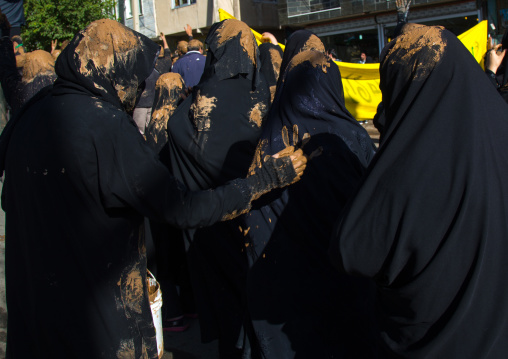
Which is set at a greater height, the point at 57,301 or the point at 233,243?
the point at 57,301

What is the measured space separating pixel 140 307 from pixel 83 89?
0.85 meters

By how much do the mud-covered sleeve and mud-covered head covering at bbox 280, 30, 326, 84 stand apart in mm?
1287

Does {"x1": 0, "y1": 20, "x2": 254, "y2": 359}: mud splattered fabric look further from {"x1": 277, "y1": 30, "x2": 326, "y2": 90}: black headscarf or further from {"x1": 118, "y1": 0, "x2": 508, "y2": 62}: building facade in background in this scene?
{"x1": 118, "y1": 0, "x2": 508, "y2": 62}: building facade in background

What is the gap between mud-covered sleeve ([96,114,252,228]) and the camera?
5.96 feet

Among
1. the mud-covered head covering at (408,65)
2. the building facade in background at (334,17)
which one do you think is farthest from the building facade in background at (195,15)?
the mud-covered head covering at (408,65)

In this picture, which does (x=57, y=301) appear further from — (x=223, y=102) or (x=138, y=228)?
(x=223, y=102)

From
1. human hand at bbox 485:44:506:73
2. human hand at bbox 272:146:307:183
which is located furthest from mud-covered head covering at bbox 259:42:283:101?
human hand at bbox 272:146:307:183

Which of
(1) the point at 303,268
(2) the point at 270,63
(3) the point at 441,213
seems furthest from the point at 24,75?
(3) the point at 441,213

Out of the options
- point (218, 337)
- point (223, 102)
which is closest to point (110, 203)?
point (223, 102)

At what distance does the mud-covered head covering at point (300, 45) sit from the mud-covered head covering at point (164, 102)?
122 centimetres

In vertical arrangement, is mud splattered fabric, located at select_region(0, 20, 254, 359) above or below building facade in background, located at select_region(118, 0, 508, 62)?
below

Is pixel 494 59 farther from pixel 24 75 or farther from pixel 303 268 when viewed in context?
pixel 24 75

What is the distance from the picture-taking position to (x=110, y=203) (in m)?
1.85

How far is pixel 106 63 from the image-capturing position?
1.99m
